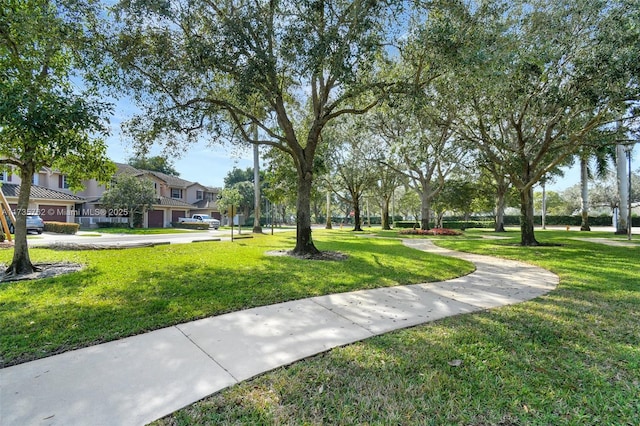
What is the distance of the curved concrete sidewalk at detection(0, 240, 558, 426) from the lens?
238 centimetres

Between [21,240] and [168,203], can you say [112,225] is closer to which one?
[168,203]

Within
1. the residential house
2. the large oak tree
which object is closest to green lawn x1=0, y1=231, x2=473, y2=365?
the large oak tree

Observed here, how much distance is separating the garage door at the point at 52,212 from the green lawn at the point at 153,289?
19.3 meters

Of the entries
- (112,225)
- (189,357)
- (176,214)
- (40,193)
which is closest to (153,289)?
(189,357)

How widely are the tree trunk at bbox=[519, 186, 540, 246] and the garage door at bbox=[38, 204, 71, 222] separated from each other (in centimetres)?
3184

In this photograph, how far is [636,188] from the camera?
51125 mm

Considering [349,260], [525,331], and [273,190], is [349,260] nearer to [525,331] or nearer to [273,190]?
[525,331]

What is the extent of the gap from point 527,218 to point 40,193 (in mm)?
32058

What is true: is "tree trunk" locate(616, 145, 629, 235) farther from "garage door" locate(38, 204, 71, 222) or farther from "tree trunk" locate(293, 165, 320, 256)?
"garage door" locate(38, 204, 71, 222)

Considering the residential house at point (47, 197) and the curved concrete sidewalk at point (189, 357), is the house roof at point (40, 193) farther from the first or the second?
the curved concrete sidewalk at point (189, 357)

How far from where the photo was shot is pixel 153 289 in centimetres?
551

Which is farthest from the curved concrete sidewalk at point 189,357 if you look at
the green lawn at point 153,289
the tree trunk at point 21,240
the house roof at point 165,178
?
the house roof at point 165,178

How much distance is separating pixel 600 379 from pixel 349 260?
6.81 metres

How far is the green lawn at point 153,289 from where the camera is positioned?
3.72m
